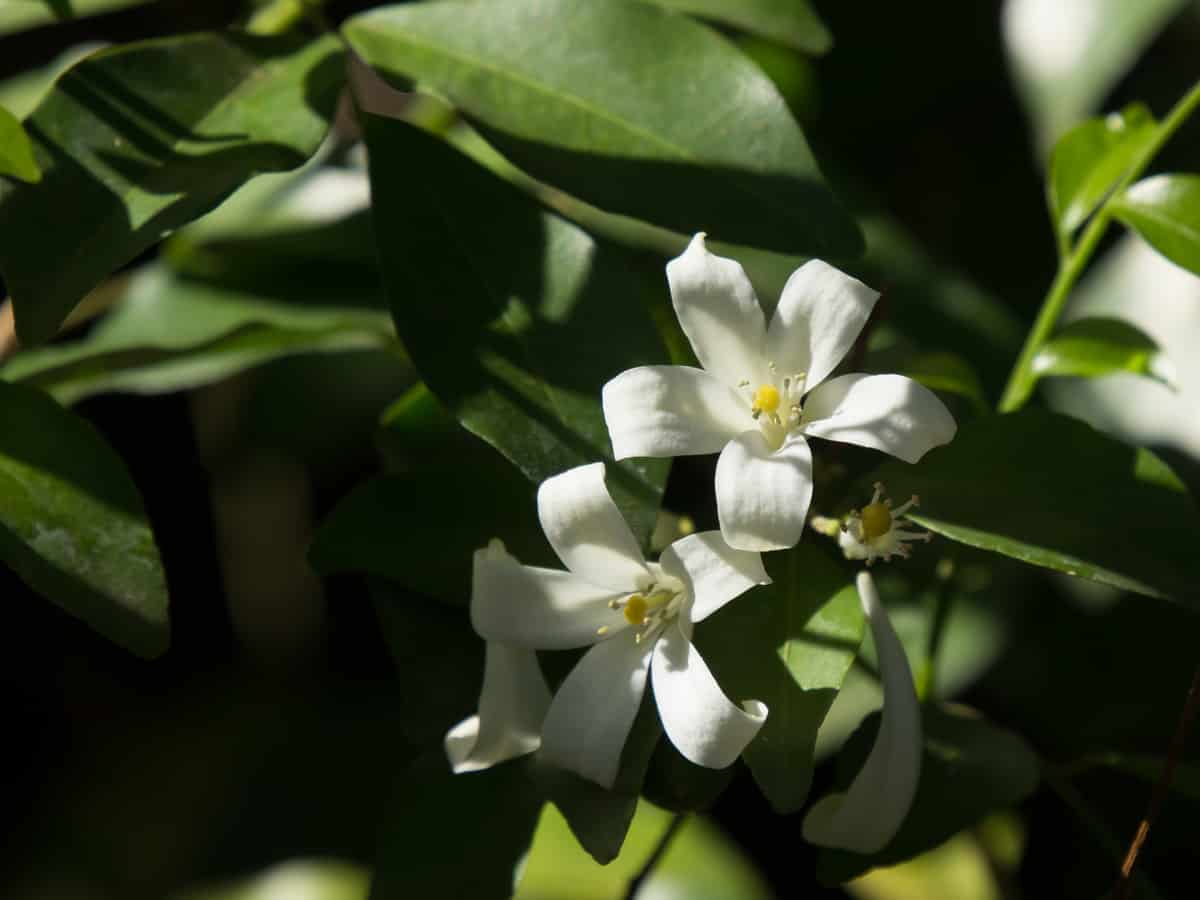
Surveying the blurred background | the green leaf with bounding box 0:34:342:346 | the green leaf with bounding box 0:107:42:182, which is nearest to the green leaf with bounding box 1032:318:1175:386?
the blurred background

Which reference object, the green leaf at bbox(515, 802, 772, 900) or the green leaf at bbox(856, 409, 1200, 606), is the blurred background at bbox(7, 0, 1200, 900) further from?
the green leaf at bbox(856, 409, 1200, 606)

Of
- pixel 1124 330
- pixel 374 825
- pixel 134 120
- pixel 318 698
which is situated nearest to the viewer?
pixel 134 120

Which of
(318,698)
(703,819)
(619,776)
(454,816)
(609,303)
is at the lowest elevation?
(318,698)

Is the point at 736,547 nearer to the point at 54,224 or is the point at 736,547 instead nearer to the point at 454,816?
the point at 454,816

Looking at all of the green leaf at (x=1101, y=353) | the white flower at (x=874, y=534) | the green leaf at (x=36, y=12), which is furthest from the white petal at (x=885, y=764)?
the green leaf at (x=36, y=12)

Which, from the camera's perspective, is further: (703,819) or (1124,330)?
(703,819)

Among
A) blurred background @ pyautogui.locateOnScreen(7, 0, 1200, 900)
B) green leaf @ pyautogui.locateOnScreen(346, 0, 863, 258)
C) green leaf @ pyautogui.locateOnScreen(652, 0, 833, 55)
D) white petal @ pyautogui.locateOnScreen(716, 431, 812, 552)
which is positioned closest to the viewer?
white petal @ pyautogui.locateOnScreen(716, 431, 812, 552)

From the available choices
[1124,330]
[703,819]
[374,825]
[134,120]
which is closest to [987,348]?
[1124,330]
